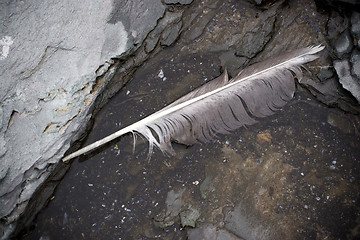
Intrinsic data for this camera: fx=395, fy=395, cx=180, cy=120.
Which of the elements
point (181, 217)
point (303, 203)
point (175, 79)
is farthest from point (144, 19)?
point (303, 203)

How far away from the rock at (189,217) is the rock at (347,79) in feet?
5.13

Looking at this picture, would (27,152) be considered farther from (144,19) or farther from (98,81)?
(144,19)

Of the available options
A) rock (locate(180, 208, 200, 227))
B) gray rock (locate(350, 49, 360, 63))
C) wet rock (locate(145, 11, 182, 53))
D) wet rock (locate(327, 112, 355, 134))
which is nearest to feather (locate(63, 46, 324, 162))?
gray rock (locate(350, 49, 360, 63))

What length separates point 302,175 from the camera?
3104 mm

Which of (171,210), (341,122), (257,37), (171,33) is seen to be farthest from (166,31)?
(341,122)

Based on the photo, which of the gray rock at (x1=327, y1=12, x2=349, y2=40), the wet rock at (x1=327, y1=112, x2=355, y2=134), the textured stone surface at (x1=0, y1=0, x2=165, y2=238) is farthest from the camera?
the gray rock at (x1=327, y1=12, x2=349, y2=40)

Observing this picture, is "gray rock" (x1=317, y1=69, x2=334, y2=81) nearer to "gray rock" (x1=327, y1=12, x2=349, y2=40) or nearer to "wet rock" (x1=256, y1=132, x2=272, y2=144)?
"gray rock" (x1=327, y1=12, x2=349, y2=40)

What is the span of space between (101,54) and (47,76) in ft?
1.53

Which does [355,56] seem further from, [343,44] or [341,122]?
[341,122]

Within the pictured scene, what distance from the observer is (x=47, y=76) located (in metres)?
3.01

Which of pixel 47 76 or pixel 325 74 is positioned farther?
pixel 325 74

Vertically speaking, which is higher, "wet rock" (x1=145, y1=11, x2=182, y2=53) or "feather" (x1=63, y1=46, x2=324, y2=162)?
"wet rock" (x1=145, y1=11, x2=182, y2=53)

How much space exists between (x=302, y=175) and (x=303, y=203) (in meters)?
0.22

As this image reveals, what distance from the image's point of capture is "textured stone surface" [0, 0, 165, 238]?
2.85 m
